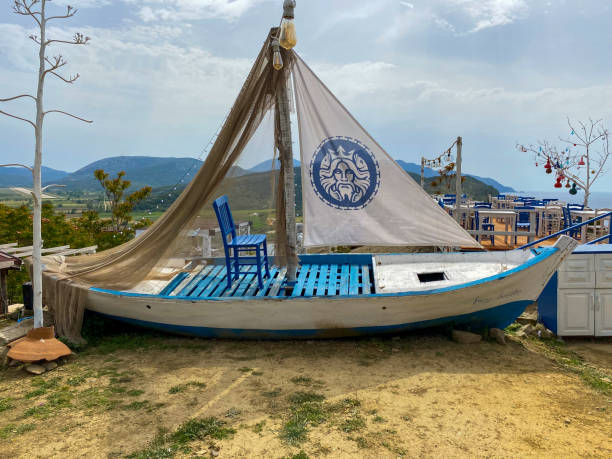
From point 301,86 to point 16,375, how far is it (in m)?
4.95

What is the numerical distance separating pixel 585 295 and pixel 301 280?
4017 mm

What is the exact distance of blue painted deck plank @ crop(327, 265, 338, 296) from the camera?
18.9ft

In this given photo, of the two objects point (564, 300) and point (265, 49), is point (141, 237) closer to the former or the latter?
point (265, 49)

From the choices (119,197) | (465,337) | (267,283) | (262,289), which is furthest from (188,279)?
(119,197)

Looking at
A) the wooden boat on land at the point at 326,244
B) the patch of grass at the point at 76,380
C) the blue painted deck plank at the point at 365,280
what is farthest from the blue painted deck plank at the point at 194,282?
the blue painted deck plank at the point at 365,280

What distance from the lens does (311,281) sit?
244 inches

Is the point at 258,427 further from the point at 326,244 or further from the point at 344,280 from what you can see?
the point at 344,280

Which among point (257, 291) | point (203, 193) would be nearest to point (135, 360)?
point (257, 291)

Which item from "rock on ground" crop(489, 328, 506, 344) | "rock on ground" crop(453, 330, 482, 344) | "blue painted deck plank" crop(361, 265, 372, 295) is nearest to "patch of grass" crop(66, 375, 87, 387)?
"blue painted deck plank" crop(361, 265, 372, 295)

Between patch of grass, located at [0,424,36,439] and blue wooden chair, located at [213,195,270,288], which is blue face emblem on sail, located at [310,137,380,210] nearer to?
blue wooden chair, located at [213,195,270,288]

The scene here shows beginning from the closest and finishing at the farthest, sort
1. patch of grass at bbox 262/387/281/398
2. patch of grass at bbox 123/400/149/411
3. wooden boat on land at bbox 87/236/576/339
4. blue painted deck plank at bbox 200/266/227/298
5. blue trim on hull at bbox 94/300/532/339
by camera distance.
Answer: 1. patch of grass at bbox 123/400/149/411
2. patch of grass at bbox 262/387/281/398
3. wooden boat on land at bbox 87/236/576/339
4. blue trim on hull at bbox 94/300/532/339
5. blue painted deck plank at bbox 200/266/227/298

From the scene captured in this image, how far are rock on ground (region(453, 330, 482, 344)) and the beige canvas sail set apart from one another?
47.6 inches

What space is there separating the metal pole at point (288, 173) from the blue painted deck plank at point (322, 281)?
391 millimetres

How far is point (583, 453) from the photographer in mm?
3330
